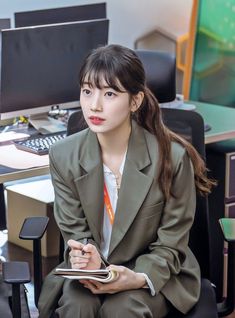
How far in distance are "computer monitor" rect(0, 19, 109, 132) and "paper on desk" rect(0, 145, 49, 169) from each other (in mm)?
177

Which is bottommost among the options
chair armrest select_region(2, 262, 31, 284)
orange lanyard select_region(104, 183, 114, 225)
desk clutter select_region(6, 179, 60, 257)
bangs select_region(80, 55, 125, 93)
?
desk clutter select_region(6, 179, 60, 257)

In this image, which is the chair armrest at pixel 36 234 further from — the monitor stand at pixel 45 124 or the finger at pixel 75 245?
the monitor stand at pixel 45 124

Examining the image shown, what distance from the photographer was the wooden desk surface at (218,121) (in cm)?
329

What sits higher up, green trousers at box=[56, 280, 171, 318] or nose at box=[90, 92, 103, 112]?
nose at box=[90, 92, 103, 112]

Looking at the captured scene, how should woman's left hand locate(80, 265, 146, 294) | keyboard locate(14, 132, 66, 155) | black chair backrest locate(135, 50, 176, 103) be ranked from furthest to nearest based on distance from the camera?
black chair backrest locate(135, 50, 176, 103) < keyboard locate(14, 132, 66, 155) < woman's left hand locate(80, 265, 146, 294)

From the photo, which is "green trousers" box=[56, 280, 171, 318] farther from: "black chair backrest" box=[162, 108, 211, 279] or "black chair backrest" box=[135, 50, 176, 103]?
→ "black chair backrest" box=[135, 50, 176, 103]

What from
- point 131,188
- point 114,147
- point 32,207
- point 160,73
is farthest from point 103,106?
point 32,207

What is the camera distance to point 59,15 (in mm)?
3445

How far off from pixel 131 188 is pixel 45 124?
3.65ft

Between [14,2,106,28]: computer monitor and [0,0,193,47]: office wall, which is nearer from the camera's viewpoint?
[14,2,106,28]: computer monitor

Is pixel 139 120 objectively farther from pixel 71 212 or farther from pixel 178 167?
pixel 71 212

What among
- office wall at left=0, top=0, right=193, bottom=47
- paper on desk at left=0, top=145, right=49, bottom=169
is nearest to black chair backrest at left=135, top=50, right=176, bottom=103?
paper on desk at left=0, top=145, right=49, bottom=169

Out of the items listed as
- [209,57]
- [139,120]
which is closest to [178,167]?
[139,120]

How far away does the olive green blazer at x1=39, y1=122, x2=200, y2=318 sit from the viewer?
7.56 ft
